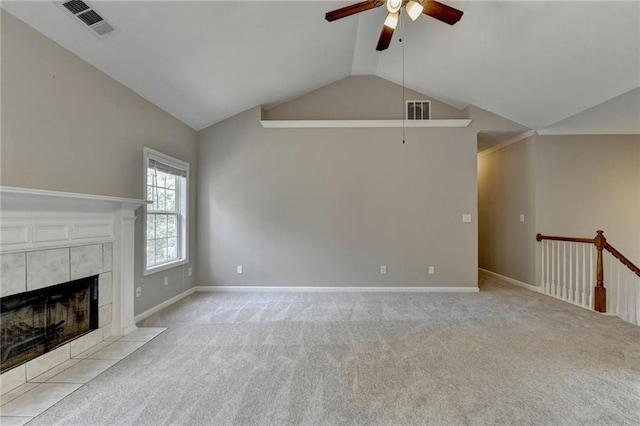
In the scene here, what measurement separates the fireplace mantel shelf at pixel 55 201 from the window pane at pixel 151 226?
73 cm

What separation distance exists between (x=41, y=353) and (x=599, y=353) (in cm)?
477

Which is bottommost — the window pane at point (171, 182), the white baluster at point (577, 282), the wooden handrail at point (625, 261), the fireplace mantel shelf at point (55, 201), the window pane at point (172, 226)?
the white baluster at point (577, 282)

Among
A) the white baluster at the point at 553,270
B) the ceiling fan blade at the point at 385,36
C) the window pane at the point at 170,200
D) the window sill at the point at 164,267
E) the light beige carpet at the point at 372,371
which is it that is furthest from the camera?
the white baluster at the point at 553,270

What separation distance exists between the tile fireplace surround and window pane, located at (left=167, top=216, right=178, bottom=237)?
103 cm

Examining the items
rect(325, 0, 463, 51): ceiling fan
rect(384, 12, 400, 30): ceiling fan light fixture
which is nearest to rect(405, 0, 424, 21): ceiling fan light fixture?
rect(325, 0, 463, 51): ceiling fan

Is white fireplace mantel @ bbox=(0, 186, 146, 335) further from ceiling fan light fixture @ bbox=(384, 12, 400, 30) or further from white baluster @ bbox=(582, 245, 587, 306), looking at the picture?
white baluster @ bbox=(582, 245, 587, 306)

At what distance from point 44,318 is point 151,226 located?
5.35 feet

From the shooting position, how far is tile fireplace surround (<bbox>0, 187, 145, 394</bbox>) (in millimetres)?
2051

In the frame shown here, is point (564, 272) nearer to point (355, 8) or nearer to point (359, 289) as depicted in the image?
point (359, 289)

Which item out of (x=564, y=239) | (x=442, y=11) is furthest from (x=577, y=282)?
(x=442, y=11)

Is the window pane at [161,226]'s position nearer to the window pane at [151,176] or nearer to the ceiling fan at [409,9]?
the window pane at [151,176]

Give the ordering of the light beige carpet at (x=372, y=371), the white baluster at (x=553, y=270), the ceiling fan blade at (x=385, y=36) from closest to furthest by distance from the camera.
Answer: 1. the light beige carpet at (x=372, y=371)
2. the ceiling fan blade at (x=385, y=36)
3. the white baluster at (x=553, y=270)

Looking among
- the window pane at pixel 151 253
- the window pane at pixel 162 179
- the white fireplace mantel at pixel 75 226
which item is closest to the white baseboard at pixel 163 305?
the white fireplace mantel at pixel 75 226

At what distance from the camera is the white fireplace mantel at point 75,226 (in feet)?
6.70
